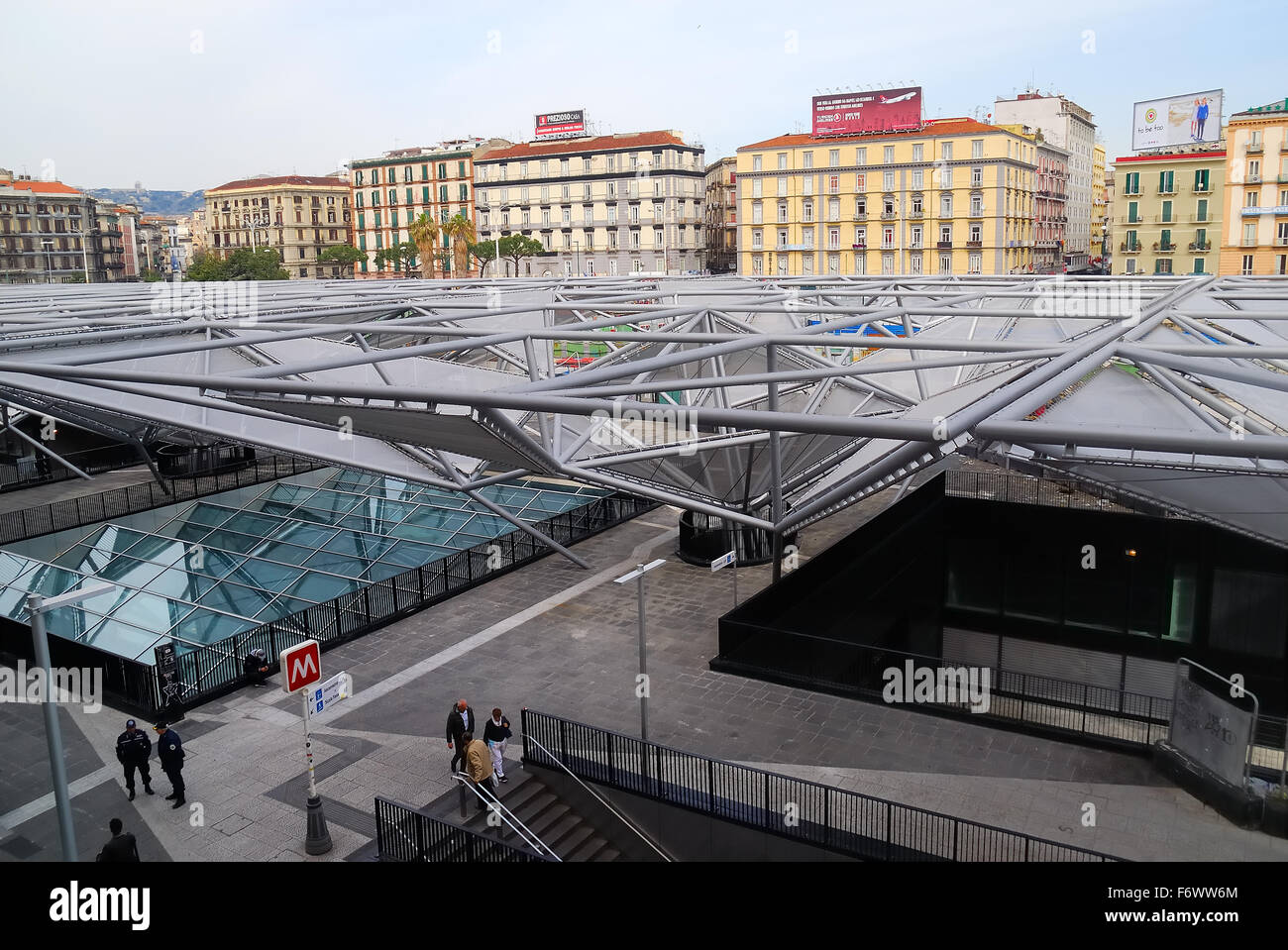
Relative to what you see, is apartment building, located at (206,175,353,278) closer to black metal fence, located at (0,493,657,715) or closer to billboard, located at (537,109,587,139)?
billboard, located at (537,109,587,139)

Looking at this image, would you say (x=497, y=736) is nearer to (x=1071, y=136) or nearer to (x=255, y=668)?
(x=255, y=668)

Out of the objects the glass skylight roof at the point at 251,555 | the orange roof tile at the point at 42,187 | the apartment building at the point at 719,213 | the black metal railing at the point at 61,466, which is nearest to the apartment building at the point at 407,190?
the apartment building at the point at 719,213

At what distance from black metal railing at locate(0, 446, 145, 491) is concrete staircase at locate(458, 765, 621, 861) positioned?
1227 inches

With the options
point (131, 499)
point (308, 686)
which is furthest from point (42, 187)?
point (308, 686)

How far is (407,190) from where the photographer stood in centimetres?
10612

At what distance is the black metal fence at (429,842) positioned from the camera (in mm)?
13438

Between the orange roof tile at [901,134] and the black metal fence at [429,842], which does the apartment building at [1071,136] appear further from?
the black metal fence at [429,842]

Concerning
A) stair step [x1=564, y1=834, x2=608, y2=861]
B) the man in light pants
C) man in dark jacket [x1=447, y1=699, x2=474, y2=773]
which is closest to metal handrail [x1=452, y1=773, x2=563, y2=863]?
stair step [x1=564, y1=834, x2=608, y2=861]

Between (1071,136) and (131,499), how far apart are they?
98.9 meters

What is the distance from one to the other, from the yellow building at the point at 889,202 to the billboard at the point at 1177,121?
1926cm

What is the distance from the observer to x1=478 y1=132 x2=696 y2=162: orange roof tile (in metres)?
88.4
